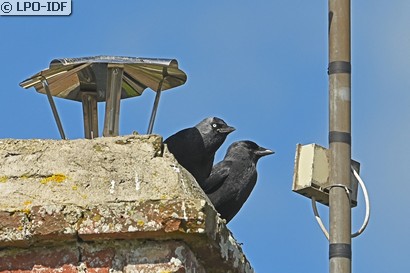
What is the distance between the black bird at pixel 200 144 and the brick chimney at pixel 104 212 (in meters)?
1.55

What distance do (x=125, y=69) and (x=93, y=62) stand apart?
0.15 m

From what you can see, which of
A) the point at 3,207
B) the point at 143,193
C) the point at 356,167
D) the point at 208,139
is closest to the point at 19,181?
the point at 3,207

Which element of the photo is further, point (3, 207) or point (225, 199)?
point (225, 199)

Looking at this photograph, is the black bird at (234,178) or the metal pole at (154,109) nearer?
the metal pole at (154,109)

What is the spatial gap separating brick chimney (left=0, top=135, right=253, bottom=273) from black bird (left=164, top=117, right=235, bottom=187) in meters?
1.55

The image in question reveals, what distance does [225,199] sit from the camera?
8.45 m

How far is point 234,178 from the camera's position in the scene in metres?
8.78

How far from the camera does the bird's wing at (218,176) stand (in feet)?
27.6

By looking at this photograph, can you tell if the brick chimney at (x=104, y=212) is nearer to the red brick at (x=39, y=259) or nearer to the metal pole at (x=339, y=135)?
the red brick at (x=39, y=259)

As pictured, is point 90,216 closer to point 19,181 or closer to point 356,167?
point 19,181

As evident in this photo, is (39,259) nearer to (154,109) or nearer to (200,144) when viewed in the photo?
(154,109)

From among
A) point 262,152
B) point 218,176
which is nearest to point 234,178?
point 218,176

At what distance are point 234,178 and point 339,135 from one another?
151cm

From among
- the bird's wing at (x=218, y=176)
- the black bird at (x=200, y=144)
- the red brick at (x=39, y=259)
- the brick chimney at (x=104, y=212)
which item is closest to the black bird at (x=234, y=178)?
the bird's wing at (x=218, y=176)
